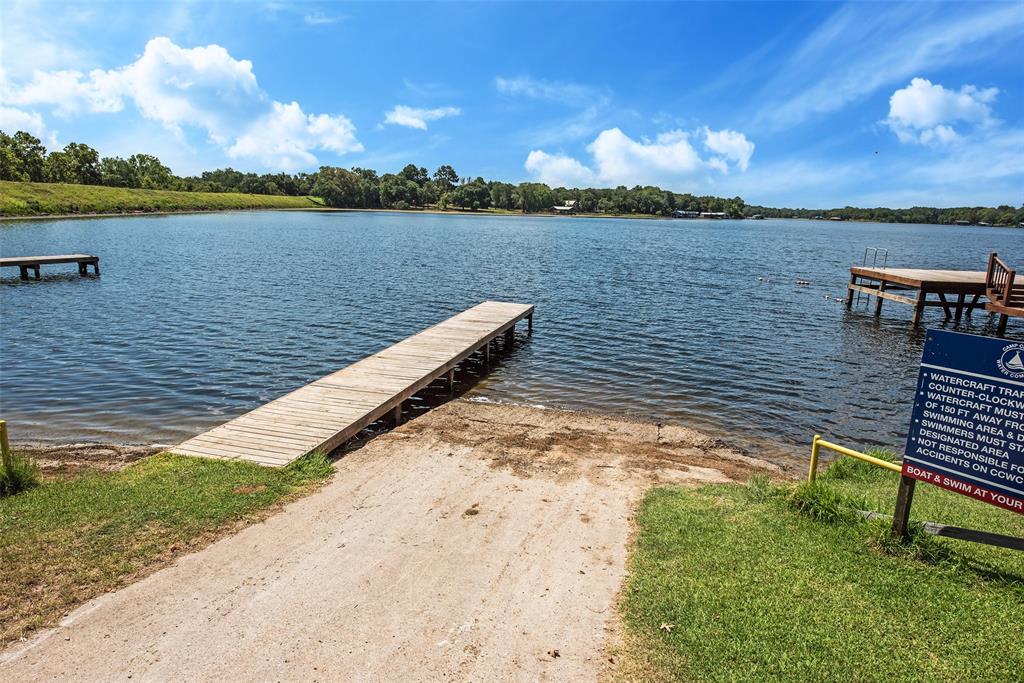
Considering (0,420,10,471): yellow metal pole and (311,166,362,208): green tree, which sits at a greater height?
(311,166,362,208): green tree

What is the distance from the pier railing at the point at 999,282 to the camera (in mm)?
21250

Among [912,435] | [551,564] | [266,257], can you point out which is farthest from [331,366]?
[266,257]

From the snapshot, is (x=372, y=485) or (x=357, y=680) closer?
(x=357, y=680)

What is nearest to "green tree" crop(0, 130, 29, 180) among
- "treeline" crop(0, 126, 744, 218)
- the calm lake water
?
"treeline" crop(0, 126, 744, 218)

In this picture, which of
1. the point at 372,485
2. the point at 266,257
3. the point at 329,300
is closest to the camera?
the point at 372,485

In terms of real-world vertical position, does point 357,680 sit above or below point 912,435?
below

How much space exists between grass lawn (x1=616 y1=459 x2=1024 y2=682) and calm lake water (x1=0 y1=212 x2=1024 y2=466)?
18.1 feet

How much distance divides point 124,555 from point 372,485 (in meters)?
3.25

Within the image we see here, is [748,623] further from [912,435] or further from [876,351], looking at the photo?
[876,351]

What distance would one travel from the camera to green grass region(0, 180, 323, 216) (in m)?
83.9

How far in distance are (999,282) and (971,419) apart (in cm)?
2175

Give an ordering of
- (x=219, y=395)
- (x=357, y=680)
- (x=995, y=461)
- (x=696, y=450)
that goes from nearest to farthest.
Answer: (x=357, y=680)
(x=995, y=461)
(x=696, y=450)
(x=219, y=395)

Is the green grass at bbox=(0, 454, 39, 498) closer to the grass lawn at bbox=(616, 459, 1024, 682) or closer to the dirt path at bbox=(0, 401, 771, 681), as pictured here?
the dirt path at bbox=(0, 401, 771, 681)

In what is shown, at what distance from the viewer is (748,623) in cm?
552
